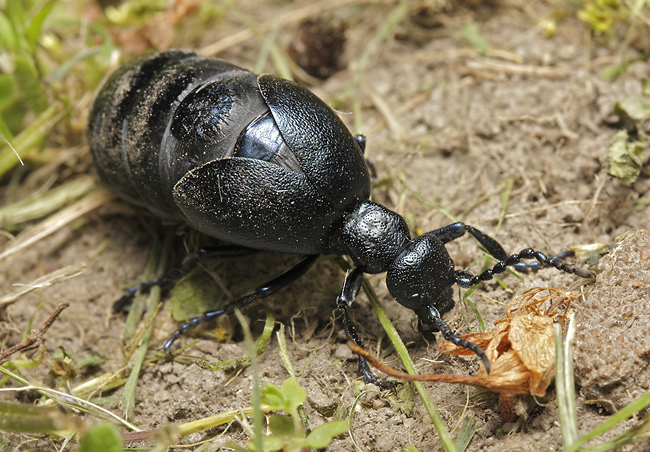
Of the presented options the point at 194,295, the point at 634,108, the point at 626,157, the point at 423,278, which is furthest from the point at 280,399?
the point at 634,108

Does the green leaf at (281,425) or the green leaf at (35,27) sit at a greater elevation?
the green leaf at (35,27)

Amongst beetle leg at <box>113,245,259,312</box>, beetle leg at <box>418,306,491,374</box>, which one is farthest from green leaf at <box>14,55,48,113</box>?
beetle leg at <box>418,306,491,374</box>

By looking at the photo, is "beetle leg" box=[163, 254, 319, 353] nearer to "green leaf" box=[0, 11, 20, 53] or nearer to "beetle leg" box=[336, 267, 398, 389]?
"beetle leg" box=[336, 267, 398, 389]

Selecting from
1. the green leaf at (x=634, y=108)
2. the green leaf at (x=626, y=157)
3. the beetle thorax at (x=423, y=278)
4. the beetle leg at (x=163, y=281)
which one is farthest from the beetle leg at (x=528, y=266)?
the beetle leg at (x=163, y=281)

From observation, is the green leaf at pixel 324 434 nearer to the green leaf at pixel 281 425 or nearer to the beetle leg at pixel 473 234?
the green leaf at pixel 281 425

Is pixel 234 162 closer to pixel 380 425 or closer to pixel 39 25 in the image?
pixel 380 425

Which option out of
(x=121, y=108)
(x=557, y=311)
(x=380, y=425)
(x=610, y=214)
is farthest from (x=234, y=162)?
(x=610, y=214)

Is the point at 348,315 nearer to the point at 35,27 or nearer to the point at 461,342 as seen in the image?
the point at 461,342
